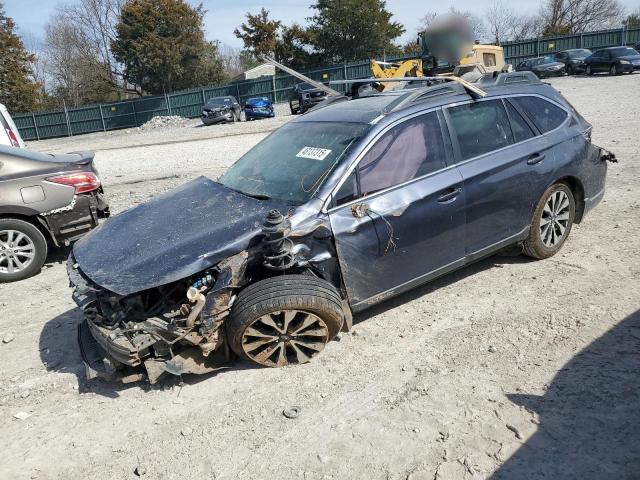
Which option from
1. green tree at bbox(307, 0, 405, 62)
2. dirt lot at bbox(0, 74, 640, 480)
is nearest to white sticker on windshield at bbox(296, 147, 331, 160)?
dirt lot at bbox(0, 74, 640, 480)

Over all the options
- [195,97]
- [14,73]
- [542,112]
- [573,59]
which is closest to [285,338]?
[542,112]

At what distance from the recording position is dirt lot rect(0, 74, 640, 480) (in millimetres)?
2867

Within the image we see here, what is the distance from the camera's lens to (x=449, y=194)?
416cm

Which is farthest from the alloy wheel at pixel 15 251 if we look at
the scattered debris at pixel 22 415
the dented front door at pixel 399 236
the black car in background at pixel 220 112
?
the black car in background at pixel 220 112

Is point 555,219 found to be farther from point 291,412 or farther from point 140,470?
point 140,470

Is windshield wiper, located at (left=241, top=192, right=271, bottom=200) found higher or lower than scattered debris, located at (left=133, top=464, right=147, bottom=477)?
higher

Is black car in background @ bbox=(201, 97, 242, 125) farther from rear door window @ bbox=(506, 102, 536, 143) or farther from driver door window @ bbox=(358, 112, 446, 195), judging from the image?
driver door window @ bbox=(358, 112, 446, 195)

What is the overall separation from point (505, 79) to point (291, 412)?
144 inches

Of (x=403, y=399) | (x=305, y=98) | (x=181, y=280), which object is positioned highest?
(x=305, y=98)

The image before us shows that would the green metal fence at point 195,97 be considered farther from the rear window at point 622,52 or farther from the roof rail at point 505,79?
the roof rail at point 505,79

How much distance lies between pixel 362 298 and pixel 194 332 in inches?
47.9

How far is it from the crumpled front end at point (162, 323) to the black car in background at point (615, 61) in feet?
97.6

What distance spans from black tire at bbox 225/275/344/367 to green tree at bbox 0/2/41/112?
157 feet

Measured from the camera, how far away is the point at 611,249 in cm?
521
